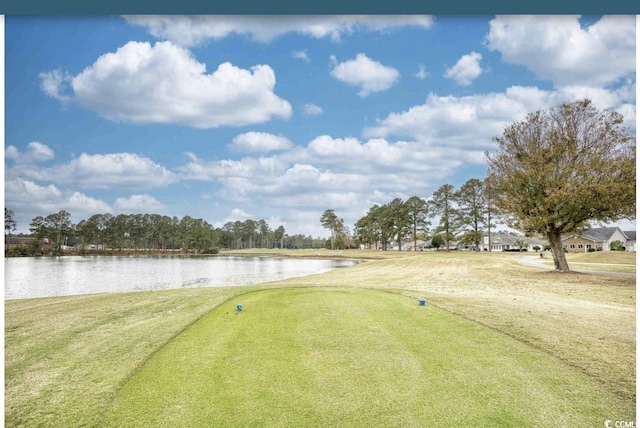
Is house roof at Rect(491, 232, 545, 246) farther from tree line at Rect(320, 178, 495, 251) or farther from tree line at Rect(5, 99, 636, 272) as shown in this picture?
tree line at Rect(5, 99, 636, 272)

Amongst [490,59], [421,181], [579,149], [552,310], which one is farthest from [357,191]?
[579,149]

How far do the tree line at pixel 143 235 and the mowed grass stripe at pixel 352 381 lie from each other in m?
3.05

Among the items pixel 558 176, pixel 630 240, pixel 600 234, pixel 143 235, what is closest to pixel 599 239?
pixel 600 234

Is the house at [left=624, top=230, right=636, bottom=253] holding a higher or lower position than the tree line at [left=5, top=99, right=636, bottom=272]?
lower

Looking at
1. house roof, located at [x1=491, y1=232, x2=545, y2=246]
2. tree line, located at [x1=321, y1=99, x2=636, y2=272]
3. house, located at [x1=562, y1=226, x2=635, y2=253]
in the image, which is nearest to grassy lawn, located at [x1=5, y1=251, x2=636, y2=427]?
tree line, located at [x1=321, y1=99, x2=636, y2=272]

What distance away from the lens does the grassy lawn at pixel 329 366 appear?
194 centimetres

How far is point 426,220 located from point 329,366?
36183 millimetres

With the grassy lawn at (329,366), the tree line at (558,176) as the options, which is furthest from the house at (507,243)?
the grassy lawn at (329,366)

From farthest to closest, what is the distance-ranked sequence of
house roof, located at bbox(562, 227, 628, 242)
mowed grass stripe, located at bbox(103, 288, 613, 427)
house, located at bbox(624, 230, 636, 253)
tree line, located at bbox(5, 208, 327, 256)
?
house roof, located at bbox(562, 227, 628, 242) → house, located at bbox(624, 230, 636, 253) → tree line, located at bbox(5, 208, 327, 256) → mowed grass stripe, located at bbox(103, 288, 613, 427)

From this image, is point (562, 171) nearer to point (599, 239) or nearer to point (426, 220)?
point (599, 239)

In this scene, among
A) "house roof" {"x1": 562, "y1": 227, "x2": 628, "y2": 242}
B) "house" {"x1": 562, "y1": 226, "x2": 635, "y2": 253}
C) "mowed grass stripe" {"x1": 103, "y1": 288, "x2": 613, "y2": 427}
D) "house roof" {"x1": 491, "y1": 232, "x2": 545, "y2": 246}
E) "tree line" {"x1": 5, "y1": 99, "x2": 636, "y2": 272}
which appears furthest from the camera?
"house roof" {"x1": 491, "y1": 232, "x2": 545, "y2": 246}

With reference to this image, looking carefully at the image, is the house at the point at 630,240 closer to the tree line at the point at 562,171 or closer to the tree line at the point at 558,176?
the tree line at the point at 562,171

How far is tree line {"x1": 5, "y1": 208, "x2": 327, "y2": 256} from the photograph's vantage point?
31.5 ft

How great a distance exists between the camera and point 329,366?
2459 mm
